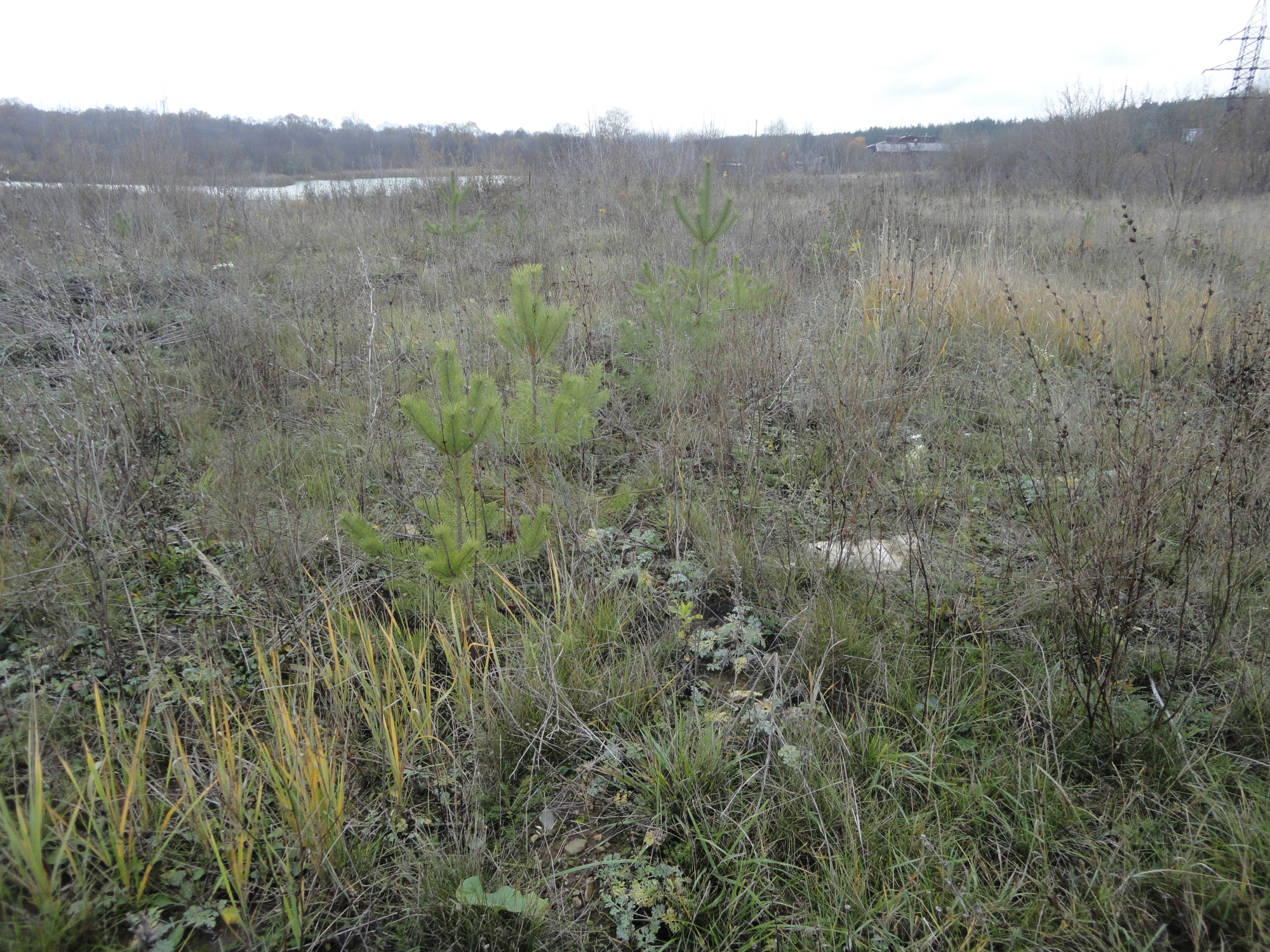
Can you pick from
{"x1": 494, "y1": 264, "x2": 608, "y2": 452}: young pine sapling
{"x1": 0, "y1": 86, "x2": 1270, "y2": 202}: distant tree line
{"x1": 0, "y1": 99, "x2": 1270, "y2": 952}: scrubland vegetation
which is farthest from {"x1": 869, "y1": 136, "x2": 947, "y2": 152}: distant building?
{"x1": 494, "y1": 264, "x2": 608, "y2": 452}: young pine sapling

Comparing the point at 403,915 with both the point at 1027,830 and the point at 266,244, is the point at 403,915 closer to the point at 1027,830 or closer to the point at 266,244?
the point at 1027,830

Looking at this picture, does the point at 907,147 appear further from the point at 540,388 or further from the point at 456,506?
the point at 456,506

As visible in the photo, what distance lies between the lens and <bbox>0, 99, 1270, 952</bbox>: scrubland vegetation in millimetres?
1506

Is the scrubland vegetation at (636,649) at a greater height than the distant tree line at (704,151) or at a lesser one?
lesser

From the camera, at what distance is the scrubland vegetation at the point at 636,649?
4.94 ft

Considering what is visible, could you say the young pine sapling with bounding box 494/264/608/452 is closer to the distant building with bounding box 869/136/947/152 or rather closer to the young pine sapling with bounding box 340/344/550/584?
the young pine sapling with bounding box 340/344/550/584

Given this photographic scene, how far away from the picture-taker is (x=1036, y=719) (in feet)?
6.46

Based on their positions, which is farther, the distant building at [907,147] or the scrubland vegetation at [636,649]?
the distant building at [907,147]

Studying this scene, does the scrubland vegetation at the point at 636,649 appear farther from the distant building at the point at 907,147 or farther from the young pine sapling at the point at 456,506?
the distant building at the point at 907,147

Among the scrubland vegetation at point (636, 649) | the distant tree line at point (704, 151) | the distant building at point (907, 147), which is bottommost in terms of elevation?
the scrubland vegetation at point (636, 649)

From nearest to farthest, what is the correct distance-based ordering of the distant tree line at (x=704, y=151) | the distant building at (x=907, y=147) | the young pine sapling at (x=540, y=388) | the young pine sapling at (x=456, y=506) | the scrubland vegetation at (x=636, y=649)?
1. the scrubland vegetation at (x=636, y=649)
2. the young pine sapling at (x=456, y=506)
3. the young pine sapling at (x=540, y=388)
4. the distant tree line at (x=704, y=151)
5. the distant building at (x=907, y=147)

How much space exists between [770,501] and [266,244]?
9.22m

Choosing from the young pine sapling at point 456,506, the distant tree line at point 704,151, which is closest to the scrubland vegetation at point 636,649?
the young pine sapling at point 456,506

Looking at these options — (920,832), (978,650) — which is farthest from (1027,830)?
(978,650)
